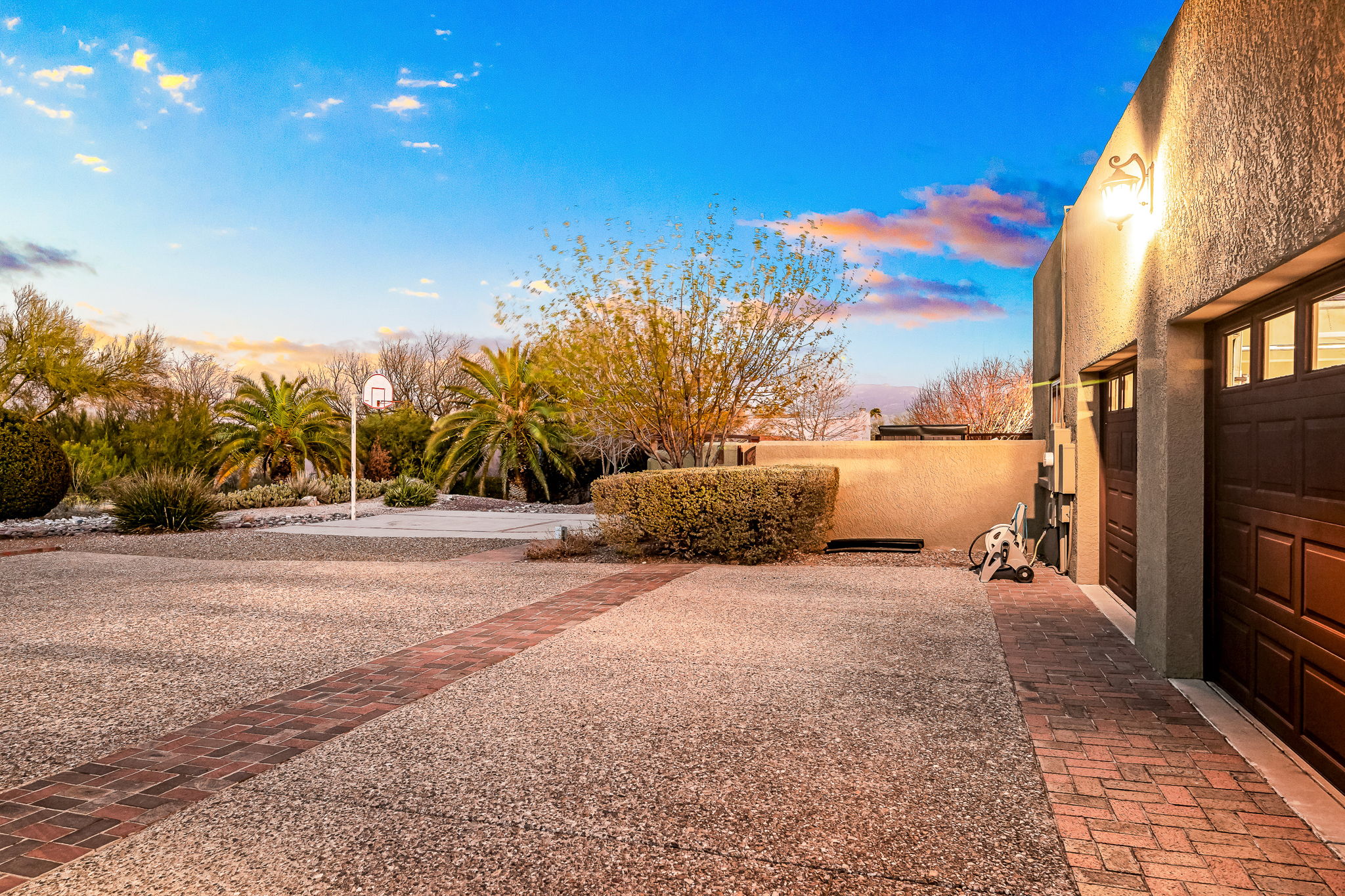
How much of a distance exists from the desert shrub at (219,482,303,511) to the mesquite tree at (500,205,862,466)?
960 cm

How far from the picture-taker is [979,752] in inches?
144

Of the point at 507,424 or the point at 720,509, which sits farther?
the point at 507,424

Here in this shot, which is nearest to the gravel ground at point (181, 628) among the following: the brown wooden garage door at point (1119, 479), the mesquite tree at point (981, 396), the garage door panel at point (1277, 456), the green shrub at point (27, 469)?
the green shrub at point (27, 469)

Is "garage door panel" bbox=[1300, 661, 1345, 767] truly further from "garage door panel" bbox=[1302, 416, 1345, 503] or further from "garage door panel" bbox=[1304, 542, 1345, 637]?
"garage door panel" bbox=[1302, 416, 1345, 503]

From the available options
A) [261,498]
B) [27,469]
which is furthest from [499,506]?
[27,469]

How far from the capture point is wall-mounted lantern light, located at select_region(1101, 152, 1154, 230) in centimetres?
547

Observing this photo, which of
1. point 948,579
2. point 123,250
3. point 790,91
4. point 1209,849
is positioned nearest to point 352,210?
point 123,250

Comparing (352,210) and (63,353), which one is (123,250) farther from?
(352,210)

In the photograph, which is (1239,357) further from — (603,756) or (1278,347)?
(603,756)

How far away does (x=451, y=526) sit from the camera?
48.1ft

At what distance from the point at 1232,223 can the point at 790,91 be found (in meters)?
11.4

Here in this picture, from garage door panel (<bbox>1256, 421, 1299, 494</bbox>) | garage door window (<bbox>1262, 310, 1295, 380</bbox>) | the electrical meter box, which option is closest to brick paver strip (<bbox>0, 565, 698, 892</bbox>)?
garage door panel (<bbox>1256, 421, 1299, 494</bbox>)

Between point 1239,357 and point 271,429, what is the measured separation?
2138 cm

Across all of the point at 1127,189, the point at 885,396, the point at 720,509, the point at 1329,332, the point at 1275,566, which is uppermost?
the point at 885,396
